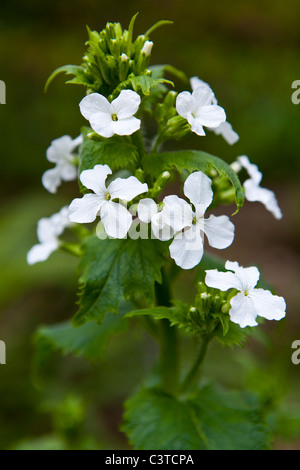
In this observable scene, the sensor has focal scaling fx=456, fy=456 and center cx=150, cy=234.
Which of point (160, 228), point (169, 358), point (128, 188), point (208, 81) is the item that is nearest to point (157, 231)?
point (160, 228)

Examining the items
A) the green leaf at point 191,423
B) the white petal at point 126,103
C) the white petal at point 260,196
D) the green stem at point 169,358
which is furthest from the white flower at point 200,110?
the green leaf at point 191,423

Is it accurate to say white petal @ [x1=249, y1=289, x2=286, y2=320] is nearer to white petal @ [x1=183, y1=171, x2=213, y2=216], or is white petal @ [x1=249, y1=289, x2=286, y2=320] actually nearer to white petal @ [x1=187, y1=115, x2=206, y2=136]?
white petal @ [x1=183, y1=171, x2=213, y2=216]

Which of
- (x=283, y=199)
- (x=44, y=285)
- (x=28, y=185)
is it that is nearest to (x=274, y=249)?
(x=283, y=199)

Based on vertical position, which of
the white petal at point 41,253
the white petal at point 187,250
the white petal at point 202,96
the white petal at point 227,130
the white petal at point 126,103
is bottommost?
the white petal at point 187,250

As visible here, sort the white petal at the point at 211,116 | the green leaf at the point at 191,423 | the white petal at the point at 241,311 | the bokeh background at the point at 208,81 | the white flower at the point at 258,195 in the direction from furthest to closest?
1. the bokeh background at the point at 208,81
2. the white flower at the point at 258,195
3. the green leaf at the point at 191,423
4. the white petal at the point at 211,116
5. the white petal at the point at 241,311

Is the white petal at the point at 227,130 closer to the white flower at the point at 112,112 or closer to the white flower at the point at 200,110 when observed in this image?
the white flower at the point at 200,110

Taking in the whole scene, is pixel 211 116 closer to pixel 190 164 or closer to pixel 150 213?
pixel 190 164

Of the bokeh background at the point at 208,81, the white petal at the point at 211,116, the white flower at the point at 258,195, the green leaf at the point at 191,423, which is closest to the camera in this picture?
the white petal at the point at 211,116
